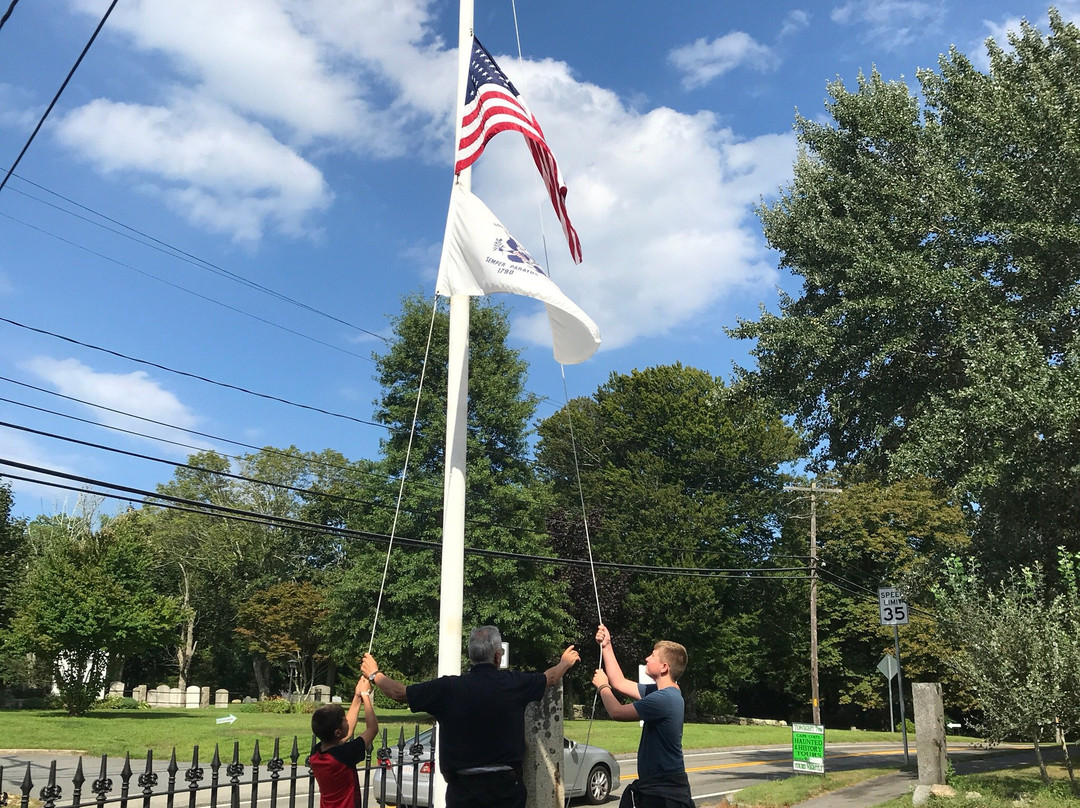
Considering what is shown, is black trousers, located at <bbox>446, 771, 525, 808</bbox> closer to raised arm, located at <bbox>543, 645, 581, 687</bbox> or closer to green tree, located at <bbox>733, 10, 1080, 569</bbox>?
raised arm, located at <bbox>543, 645, 581, 687</bbox>

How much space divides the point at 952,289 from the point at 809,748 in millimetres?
9586

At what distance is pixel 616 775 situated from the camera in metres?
16.4

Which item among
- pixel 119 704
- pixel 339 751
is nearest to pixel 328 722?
pixel 339 751

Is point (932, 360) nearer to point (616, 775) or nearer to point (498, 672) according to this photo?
point (616, 775)

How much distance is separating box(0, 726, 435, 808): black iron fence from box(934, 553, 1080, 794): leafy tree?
359 inches

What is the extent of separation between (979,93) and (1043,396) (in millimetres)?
7419

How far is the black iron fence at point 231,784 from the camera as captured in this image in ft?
22.4

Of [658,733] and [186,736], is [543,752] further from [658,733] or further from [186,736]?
[186,736]

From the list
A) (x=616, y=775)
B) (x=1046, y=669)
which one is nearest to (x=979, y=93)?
(x=1046, y=669)

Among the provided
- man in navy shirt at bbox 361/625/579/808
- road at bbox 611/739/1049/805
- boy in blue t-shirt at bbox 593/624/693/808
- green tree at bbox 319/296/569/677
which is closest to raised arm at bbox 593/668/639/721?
boy in blue t-shirt at bbox 593/624/693/808

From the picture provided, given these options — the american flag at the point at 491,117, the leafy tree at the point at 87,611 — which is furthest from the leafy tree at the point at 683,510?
the american flag at the point at 491,117

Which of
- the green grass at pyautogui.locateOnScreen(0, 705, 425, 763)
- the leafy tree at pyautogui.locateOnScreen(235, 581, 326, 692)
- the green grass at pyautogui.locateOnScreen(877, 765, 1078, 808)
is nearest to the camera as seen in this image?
the green grass at pyautogui.locateOnScreen(877, 765, 1078, 808)

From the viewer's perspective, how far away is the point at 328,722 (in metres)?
5.58

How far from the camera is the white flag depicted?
7668mm
